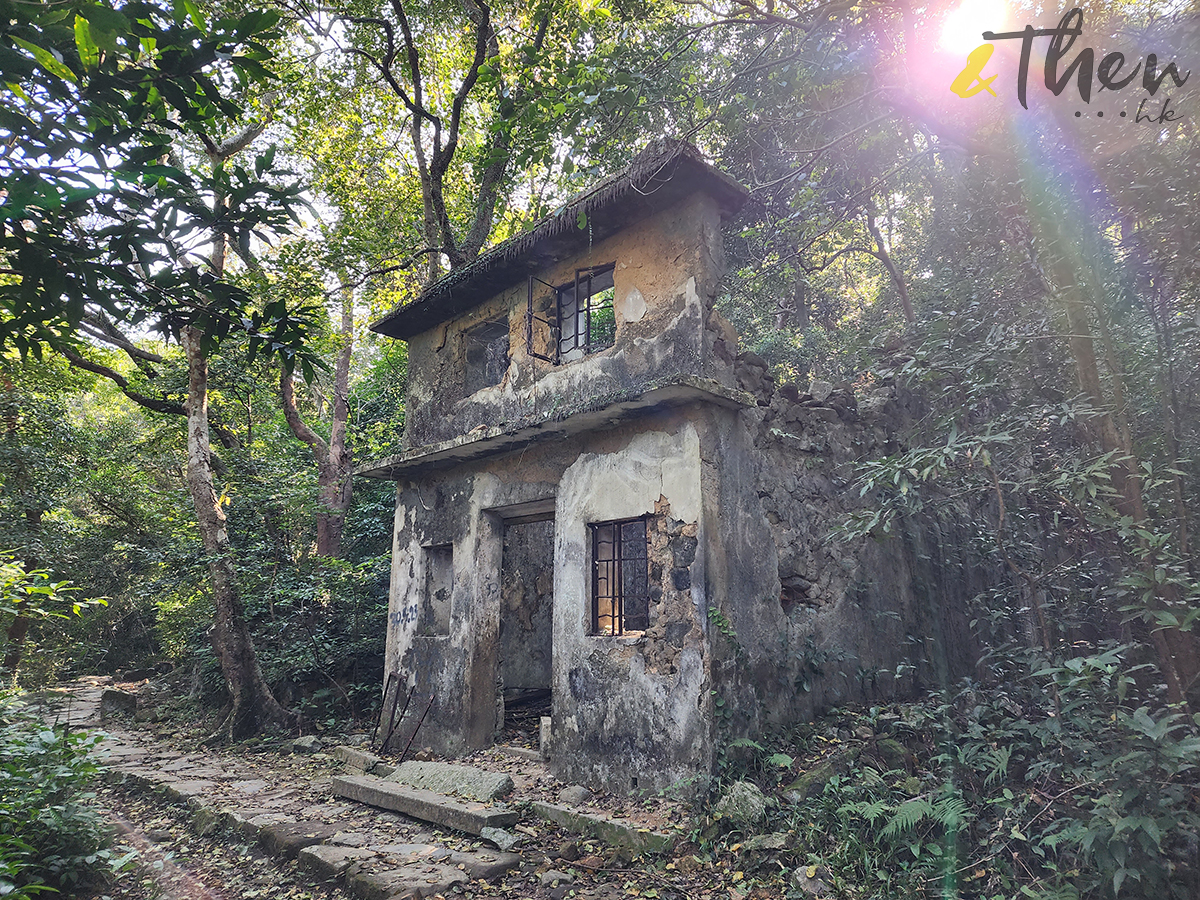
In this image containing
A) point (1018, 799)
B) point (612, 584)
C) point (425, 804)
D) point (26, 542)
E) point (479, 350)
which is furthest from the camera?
point (26, 542)

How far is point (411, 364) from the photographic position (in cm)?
973

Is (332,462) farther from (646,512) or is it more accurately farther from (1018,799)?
(1018,799)

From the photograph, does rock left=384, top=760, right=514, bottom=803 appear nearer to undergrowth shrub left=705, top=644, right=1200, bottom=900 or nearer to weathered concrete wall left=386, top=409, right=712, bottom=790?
weathered concrete wall left=386, top=409, right=712, bottom=790

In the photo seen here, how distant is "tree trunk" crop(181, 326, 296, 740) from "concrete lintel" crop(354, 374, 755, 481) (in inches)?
110

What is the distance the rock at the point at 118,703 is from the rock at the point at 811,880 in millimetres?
12494

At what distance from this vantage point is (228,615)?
385 inches

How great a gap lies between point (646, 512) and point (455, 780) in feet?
10.1

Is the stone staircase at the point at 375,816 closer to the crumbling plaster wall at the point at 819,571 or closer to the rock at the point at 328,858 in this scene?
the rock at the point at 328,858

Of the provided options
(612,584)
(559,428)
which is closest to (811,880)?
(612,584)

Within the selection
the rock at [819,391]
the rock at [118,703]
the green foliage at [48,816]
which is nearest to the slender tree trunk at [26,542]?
the rock at [118,703]

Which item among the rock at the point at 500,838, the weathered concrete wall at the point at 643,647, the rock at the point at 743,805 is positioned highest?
the weathered concrete wall at the point at 643,647

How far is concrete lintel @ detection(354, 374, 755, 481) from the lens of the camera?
19.3ft

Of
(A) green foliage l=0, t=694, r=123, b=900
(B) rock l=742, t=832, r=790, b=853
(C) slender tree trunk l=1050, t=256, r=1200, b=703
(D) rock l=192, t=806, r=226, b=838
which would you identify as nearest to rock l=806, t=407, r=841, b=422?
(C) slender tree trunk l=1050, t=256, r=1200, b=703

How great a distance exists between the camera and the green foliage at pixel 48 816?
3.99 meters
